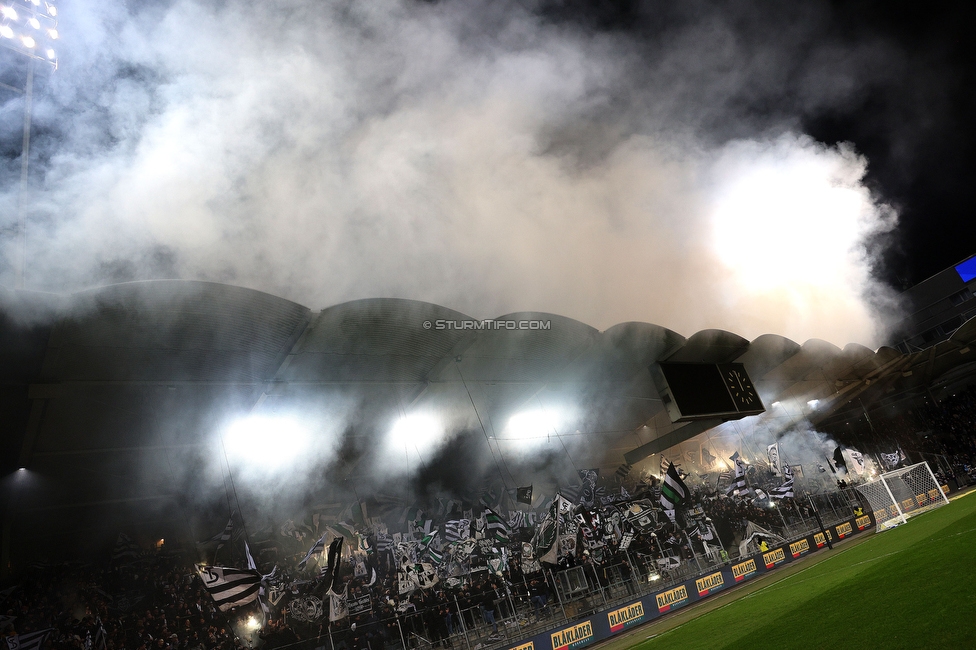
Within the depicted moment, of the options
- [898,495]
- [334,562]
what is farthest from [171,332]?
[898,495]

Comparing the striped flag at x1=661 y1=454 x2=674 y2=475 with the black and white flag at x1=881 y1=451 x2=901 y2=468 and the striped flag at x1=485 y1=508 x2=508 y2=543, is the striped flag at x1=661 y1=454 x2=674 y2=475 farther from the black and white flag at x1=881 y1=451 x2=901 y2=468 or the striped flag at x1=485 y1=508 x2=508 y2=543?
the striped flag at x1=485 y1=508 x2=508 y2=543

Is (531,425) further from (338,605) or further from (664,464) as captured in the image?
(338,605)

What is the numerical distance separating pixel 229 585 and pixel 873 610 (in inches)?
380

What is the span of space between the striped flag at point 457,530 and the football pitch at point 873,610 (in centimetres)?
656

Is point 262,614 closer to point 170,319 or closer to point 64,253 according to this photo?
point 170,319

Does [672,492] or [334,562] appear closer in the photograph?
[334,562]

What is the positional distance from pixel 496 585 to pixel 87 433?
10306 mm

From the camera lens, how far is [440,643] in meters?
9.54

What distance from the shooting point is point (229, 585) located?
9148mm

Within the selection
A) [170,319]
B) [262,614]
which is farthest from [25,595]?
[170,319]

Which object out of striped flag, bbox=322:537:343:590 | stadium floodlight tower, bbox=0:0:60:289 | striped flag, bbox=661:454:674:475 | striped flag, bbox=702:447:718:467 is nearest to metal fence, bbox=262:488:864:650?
striped flag, bbox=322:537:343:590

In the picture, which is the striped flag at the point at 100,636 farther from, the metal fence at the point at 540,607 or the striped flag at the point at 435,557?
the striped flag at the point at 435,557

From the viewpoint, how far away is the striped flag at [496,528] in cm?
1272

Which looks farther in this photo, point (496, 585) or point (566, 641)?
point (496, 585)
